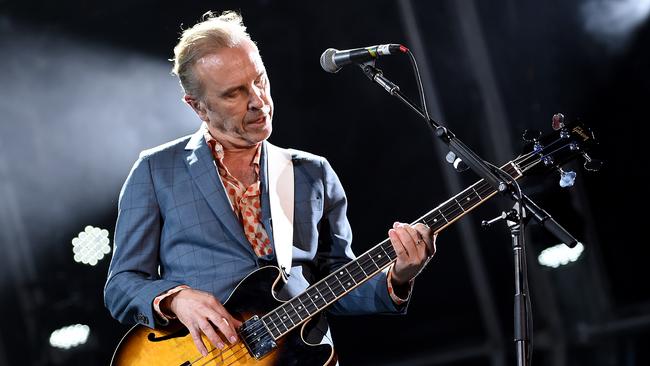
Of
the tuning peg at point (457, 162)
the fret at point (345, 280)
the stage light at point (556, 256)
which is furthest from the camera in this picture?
the stage light at point (556, 256)

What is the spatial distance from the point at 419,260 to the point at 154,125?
3.25m

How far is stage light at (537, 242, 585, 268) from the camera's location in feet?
16.1

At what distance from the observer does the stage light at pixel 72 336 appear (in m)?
5.67

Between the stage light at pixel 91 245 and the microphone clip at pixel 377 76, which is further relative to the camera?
the stage light at pixel 91 245

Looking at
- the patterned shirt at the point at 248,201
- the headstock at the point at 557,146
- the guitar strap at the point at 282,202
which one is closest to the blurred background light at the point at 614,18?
the headstock at the point at 557,146

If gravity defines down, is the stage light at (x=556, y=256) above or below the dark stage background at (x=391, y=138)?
below

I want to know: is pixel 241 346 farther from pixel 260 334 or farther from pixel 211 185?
pixel 211 185

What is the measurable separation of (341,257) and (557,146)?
905 mm

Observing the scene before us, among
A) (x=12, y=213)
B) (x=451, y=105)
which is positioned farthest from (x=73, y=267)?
(x=451, y=105)

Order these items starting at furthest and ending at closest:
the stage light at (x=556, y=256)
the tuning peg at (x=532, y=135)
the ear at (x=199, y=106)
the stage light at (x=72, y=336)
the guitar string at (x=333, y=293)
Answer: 1. the stage light at (x=72, y=336)
2. the stage light at (x=556, y=256)
3. the ear at (x=199, y=106)
4. the guitar string at (x=333, y=293)
5. the tuning peg at (x=532, y=135)

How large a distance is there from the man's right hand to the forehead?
806 mm

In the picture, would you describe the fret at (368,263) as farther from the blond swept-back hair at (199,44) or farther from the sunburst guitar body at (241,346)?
the blond swept-back hair at (199,44)

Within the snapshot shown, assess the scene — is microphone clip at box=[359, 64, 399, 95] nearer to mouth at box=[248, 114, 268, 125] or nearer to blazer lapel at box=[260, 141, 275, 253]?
mouth at box=[248, 114, 268, 125]

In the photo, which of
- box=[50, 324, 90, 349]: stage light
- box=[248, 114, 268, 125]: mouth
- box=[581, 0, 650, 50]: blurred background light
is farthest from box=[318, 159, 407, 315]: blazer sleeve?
box=[50, 324, 90, 349]: stage light
